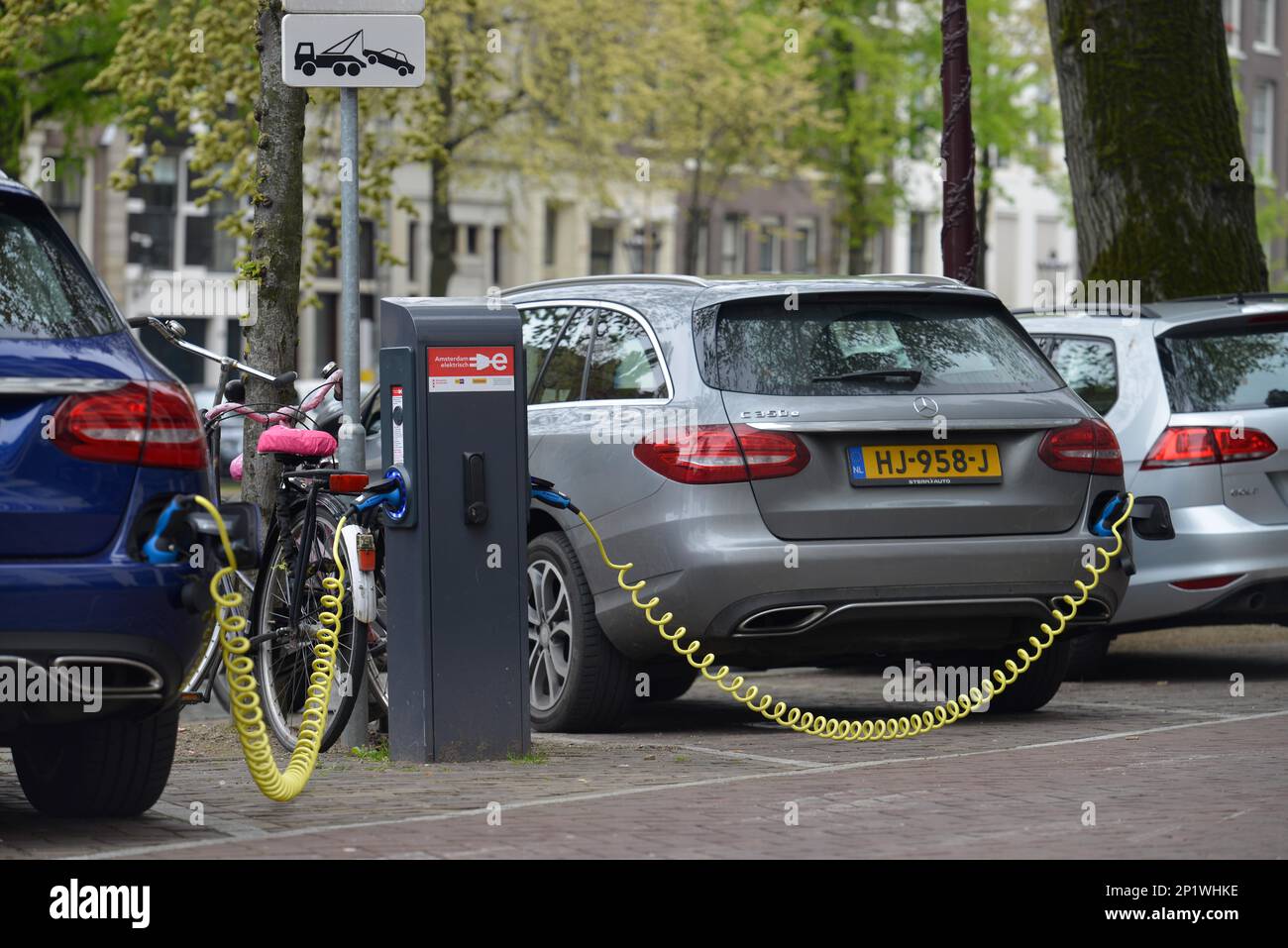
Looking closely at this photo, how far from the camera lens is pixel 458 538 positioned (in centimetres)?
782

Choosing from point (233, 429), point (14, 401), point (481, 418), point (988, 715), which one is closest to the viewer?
point (14, 401)

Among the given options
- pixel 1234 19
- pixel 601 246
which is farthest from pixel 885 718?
pixel 1234 19

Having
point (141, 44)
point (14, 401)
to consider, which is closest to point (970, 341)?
point (14, 401)

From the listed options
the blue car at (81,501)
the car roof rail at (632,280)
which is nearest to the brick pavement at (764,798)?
the blue car at (81,501)

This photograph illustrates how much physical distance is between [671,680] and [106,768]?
383cm

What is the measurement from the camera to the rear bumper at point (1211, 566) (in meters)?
10.3

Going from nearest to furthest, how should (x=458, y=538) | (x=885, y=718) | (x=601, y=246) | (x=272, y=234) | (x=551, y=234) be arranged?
(x=458, y=538) < (x=885, y=718) < (x=272, y=234) < (x=551, y=234) < (x=601, y=246)

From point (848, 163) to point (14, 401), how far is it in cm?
3946

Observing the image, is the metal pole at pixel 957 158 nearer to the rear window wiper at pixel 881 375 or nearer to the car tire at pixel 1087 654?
the car tire at pixel 1087 654

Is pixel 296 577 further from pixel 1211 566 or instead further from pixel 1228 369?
pixel 1228 369

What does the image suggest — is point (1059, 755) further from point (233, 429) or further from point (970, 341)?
point (233, 429)

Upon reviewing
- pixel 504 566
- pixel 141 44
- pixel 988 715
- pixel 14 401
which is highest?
pixel 141 44

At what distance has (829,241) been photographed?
63469 millimetres
